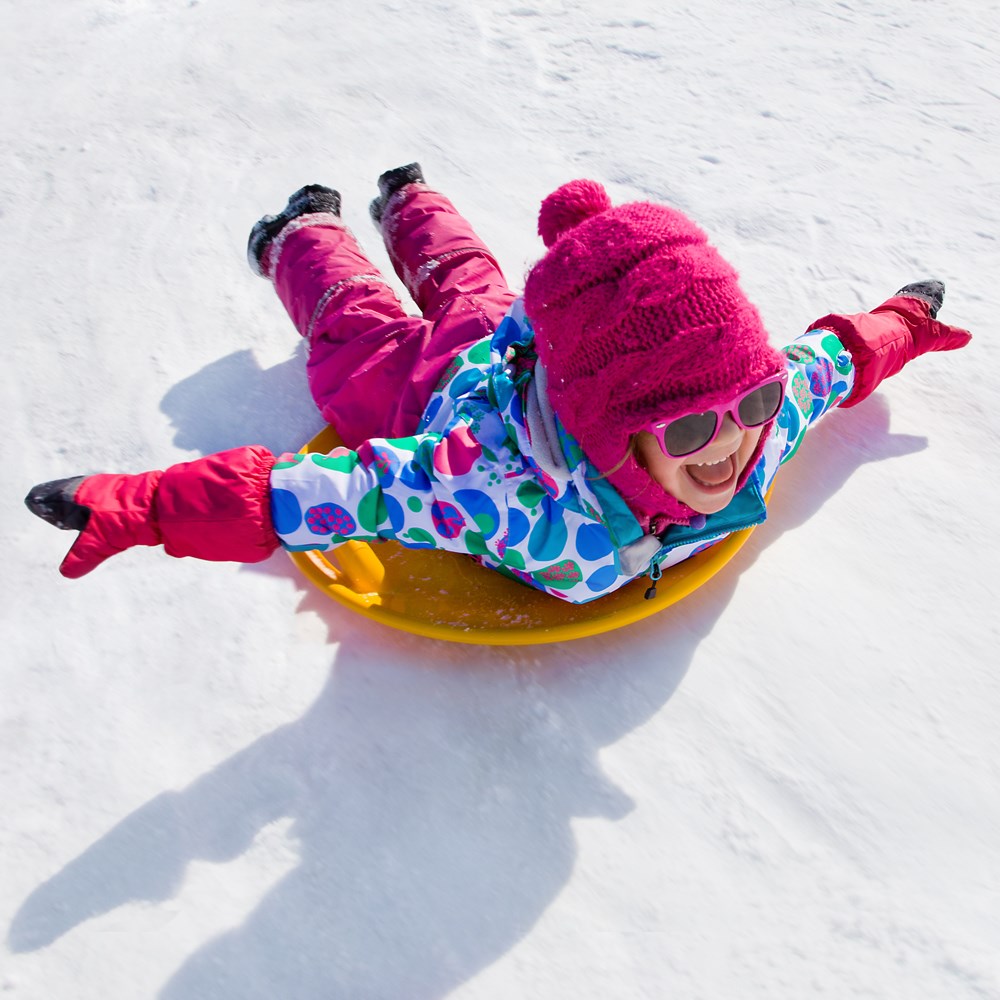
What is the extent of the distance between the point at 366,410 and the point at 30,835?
0.79m

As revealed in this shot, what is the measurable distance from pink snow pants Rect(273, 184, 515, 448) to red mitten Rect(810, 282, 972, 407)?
1.87ft

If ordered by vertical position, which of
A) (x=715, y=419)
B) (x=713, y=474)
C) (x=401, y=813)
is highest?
(x=715, y=419)

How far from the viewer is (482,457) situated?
4.40 feet

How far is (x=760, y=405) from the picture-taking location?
118 centimetres

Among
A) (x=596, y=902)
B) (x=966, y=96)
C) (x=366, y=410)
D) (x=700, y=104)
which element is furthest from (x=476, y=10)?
(x=596, y=902)

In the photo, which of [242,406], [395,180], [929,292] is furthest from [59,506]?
[929,292]

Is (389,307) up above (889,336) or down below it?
below

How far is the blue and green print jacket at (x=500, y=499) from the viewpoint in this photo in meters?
1.30

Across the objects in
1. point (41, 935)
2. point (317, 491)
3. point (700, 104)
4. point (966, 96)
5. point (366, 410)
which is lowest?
point (41, 935)

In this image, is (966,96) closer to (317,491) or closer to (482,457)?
(482,457)

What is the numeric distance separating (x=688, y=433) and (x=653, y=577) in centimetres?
35

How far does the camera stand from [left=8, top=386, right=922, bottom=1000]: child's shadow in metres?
1.20

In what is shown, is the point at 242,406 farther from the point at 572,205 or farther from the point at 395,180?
the point at 572,205

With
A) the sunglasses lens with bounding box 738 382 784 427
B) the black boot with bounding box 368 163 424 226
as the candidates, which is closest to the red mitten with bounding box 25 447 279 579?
the sunglasses lens with bounding box 738 382 784 427
